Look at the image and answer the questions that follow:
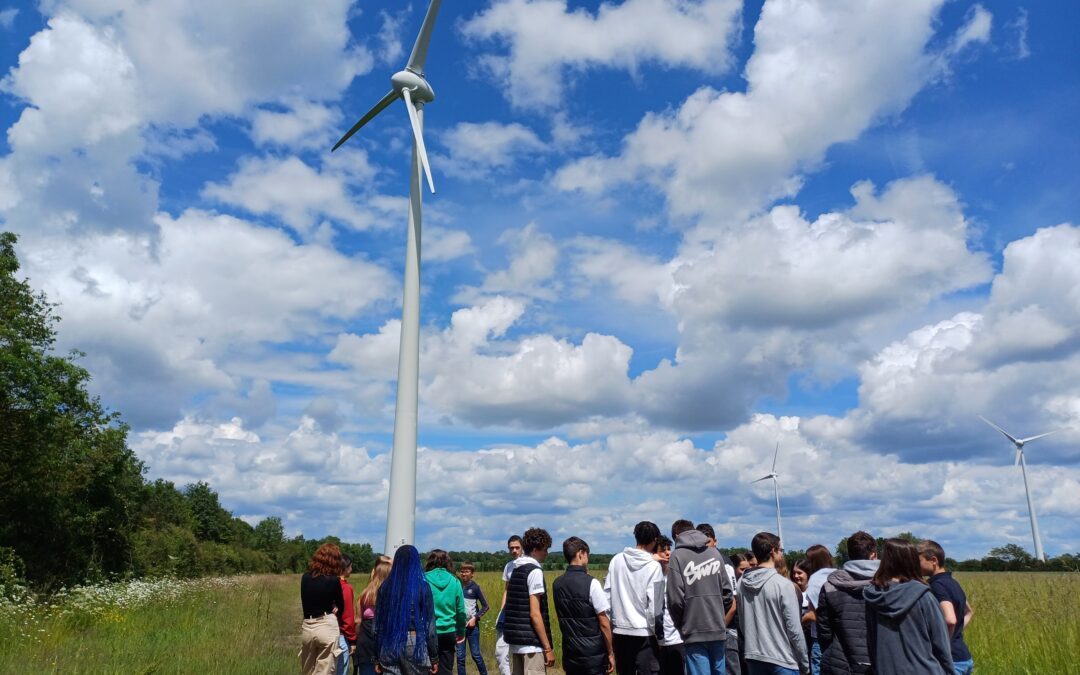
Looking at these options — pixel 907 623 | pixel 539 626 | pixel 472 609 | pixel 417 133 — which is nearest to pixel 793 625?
pixel 907 623

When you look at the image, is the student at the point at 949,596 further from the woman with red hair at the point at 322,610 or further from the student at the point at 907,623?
the woman with red hair at the point at 322,610

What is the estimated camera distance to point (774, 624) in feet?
20.1

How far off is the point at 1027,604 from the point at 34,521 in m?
29.8

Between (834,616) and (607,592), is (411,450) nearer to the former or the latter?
(607,592)

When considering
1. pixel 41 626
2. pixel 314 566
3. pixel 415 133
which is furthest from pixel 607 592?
pixel 415 133

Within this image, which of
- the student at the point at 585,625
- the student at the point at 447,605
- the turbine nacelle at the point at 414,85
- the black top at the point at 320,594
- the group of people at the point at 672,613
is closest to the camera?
the group of people at the point at 672,613

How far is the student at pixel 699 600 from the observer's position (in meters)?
6.57

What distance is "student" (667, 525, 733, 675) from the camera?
657cm

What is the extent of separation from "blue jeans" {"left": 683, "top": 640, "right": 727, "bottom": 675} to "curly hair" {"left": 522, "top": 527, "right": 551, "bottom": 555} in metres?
1.57

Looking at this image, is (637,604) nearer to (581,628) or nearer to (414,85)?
(581,628)

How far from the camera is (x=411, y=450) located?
1628 centimetres

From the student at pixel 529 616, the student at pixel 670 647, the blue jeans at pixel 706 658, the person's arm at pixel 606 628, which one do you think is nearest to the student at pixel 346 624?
the student at pixel 529 616

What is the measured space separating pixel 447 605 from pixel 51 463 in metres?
20.6

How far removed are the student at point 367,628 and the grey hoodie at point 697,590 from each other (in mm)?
2560
